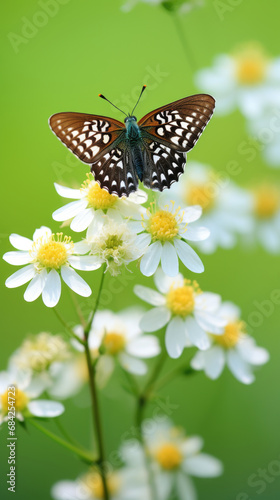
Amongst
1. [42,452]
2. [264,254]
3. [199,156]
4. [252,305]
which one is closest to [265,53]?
[199,156]

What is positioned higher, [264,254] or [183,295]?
[264,254]

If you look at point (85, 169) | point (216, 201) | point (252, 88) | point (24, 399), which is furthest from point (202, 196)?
point (24, 399)

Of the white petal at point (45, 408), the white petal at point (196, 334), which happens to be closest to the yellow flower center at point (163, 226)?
the white petal at point (196, 334)

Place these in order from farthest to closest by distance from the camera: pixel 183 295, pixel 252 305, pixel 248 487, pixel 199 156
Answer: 1. pixel 199 156
2. pixel 252 305
3. pixel 248 487
4. pixel 183 295

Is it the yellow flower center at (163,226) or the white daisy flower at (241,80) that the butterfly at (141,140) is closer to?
the yellow flower center at (163,226)

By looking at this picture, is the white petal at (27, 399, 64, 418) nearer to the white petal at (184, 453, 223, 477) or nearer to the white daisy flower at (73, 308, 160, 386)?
the white daisy flower at (73, 308, 160, 386)

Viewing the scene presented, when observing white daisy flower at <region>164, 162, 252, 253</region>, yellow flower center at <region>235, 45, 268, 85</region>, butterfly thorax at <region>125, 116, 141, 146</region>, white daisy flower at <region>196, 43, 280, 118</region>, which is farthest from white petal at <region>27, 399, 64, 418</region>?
yellow flower center at <region>235, 45, 268, 85</region>

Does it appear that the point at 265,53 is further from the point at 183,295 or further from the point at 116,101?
the point at 183,295

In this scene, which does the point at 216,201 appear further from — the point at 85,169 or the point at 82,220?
the point at 82,220
